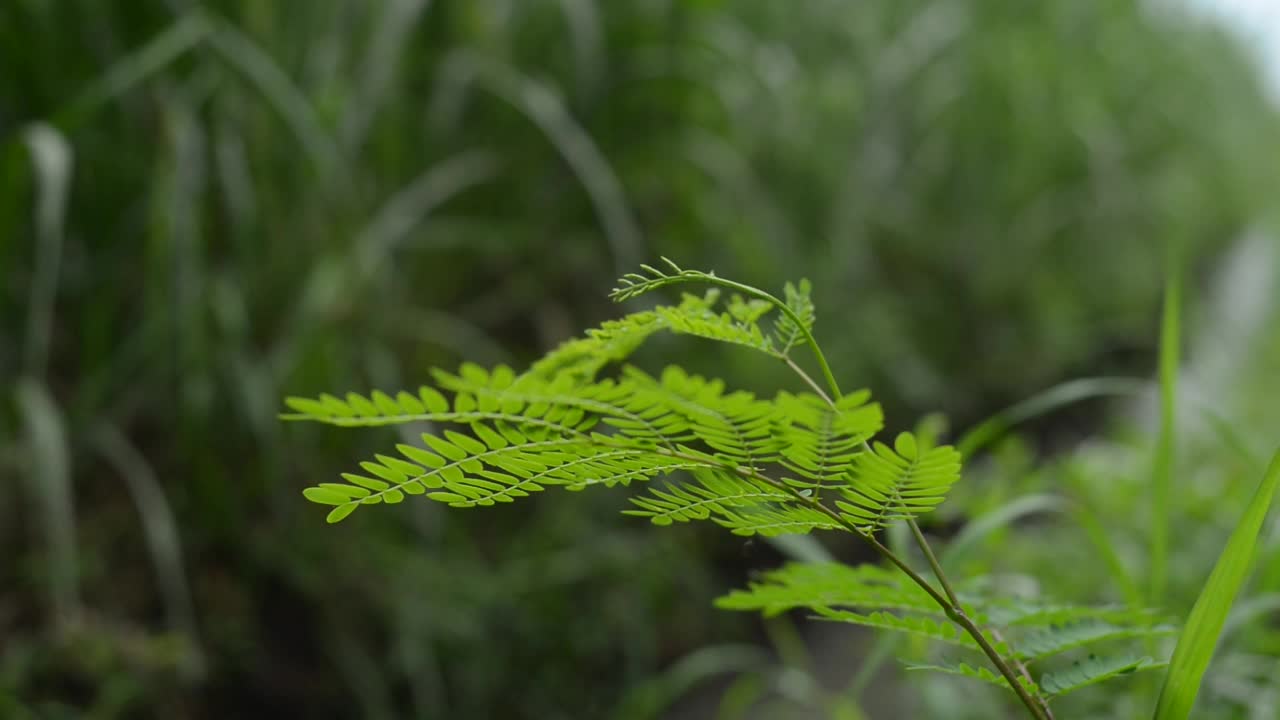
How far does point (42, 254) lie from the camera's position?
101cm

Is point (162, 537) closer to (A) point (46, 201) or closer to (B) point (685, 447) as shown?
(A) point (46, 201)

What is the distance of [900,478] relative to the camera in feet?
1.23

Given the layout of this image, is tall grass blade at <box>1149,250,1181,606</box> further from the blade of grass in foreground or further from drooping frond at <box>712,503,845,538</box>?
drooping frond at <box>712,503,845,538</box>

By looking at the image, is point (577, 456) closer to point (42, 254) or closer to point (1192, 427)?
point (42, 254)

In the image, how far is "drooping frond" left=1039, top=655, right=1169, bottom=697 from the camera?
0.39 metres

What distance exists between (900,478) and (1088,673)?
138 mm

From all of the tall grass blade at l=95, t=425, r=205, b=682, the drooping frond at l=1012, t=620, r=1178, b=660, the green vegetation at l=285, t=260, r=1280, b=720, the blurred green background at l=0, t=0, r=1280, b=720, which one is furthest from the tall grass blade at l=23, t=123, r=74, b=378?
the drooping frond at l=1012, t=620, r=1178, b=660

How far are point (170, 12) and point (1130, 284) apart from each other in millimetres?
2504

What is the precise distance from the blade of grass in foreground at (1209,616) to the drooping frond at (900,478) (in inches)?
5.4

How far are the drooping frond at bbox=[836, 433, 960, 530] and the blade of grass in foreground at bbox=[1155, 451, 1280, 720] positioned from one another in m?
0.14

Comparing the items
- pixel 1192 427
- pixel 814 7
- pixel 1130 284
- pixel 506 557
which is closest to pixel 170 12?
pixel 506 557

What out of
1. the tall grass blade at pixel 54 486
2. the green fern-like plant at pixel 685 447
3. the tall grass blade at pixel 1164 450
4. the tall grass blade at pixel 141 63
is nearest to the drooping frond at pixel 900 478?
the green fern-like plant at pixel 685 447

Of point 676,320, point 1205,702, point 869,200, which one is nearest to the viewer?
point 676,320

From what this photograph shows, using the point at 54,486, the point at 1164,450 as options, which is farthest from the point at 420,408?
the point at 54,486
